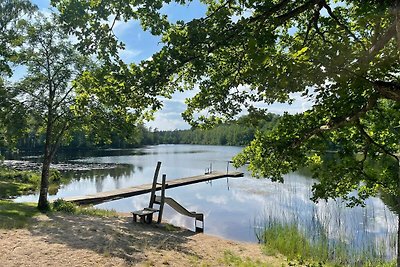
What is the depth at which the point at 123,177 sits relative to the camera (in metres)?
30.9

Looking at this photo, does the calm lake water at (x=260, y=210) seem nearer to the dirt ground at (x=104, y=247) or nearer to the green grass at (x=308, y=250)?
the green grass at (x=308, y=250)

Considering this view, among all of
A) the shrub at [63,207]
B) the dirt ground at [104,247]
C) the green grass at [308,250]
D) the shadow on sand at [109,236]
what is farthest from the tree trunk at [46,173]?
the green grass at [308,250]

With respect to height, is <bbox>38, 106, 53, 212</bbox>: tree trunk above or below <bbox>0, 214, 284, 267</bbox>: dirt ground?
above

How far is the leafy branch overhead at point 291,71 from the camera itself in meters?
3.41

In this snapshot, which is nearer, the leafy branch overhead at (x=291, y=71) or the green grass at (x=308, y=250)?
the leafy branch overhead at (x=291, y=71)

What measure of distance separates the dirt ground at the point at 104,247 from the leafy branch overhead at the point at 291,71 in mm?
3277

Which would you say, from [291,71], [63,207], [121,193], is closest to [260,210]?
[121,193]

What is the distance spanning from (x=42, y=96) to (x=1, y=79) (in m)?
1.77

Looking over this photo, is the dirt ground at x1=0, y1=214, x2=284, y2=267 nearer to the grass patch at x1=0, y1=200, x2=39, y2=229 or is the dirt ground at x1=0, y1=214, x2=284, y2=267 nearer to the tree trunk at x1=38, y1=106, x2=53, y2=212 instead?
the grass patch at x1=0, y1=200, x2=39, y2=229

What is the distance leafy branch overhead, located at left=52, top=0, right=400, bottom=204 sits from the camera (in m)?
3.41

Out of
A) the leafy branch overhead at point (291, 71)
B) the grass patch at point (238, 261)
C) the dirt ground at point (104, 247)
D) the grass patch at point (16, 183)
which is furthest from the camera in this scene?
the grass patch at point (16, 183)

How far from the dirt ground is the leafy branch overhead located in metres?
3.28

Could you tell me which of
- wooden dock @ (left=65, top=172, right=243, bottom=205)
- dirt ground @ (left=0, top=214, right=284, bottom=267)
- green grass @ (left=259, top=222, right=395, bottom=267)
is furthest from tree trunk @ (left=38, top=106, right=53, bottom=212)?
green grass @ (left=259, top=222, right=395, bottom=267)

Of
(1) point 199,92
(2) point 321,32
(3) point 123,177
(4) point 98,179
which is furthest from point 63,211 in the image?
(3) point 123,177
